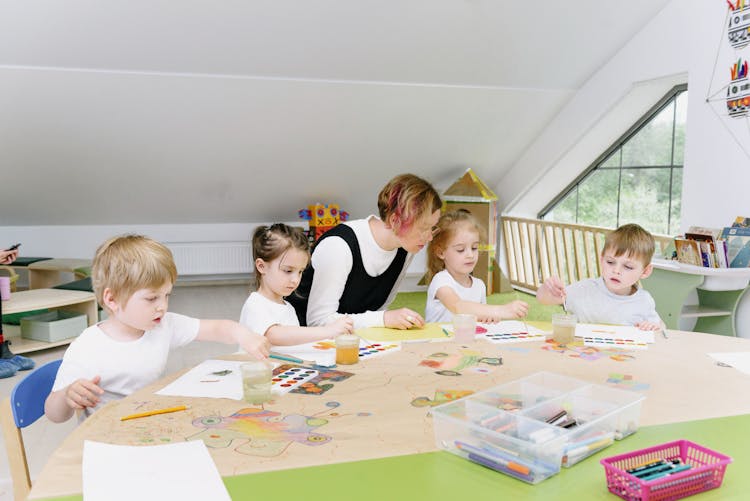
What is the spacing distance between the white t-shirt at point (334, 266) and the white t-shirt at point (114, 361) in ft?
2.64

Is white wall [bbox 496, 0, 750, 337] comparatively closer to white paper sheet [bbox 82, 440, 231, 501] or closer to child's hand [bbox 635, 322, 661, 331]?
child's hand [bbox 635, 322, 661, 331]

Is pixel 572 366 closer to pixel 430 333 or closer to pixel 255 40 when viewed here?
pixel 430 333

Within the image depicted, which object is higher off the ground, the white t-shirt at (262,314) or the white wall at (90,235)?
the white wall at (90,235)

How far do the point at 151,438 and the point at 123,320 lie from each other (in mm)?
540

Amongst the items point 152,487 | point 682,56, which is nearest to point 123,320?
point 152,487

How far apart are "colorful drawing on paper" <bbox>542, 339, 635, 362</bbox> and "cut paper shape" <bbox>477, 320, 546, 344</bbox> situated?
3.4 inches

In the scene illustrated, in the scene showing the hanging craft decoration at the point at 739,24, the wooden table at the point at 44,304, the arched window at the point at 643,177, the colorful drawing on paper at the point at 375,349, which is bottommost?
the wooden table at the point at 44,304

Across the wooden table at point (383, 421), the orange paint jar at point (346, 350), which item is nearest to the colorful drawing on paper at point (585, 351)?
the wooden table at point (383, 421)

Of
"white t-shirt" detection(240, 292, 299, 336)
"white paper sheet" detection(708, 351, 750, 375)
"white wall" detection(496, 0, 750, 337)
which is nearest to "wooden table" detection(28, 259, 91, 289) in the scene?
"white t-shirt" detection(240, 292, 299, 336)

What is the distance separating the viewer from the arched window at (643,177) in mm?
5297

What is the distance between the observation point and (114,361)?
5.82ft

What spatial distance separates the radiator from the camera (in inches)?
273

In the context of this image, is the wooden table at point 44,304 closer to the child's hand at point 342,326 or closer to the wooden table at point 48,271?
the wooden table at point 48,271

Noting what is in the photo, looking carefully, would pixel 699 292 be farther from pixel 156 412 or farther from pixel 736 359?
pixel 156 412
